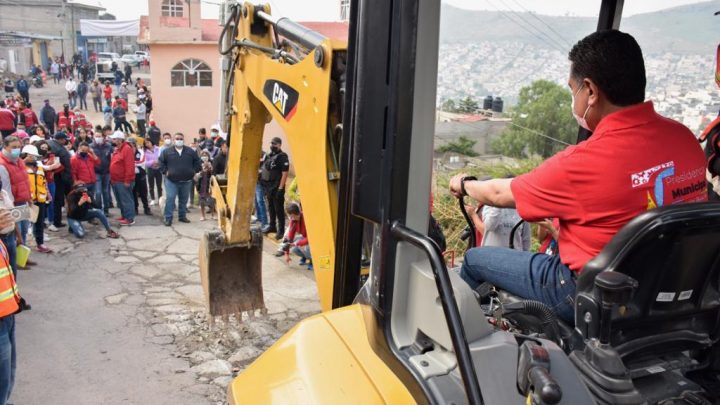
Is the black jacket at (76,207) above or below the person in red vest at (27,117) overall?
below

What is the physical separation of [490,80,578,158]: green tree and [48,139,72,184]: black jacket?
9869mm

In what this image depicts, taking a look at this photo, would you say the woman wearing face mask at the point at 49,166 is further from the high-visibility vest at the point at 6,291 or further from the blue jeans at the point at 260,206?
the high-visibility vest at the point at 6,291

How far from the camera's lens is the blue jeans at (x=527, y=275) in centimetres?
235

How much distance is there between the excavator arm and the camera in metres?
3.09

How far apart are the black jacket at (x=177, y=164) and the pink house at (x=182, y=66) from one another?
39.9 ft

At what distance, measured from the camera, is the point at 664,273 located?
2.06m

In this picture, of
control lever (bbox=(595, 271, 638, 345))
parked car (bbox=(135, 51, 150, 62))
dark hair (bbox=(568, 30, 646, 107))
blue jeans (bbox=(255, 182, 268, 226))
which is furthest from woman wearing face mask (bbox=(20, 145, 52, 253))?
parked car (bbox=(135, 51, 150, 62))

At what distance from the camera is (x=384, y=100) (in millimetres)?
1846

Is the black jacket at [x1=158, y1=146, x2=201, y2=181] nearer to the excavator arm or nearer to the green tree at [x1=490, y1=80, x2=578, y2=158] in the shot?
the excavator arm

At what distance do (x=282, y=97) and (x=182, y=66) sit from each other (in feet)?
73.4

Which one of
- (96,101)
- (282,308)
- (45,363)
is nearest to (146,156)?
(282,308)

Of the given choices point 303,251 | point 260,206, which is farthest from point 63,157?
point 303,251

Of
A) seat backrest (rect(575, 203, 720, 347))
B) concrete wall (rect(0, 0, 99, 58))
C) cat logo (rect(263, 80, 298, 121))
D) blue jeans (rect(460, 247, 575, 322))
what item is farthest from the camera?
concrete wall (rect(0, 0, 99, 58))

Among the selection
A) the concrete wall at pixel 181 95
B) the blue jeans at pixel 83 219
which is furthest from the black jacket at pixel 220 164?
the concrete wall at pixel 181 95
